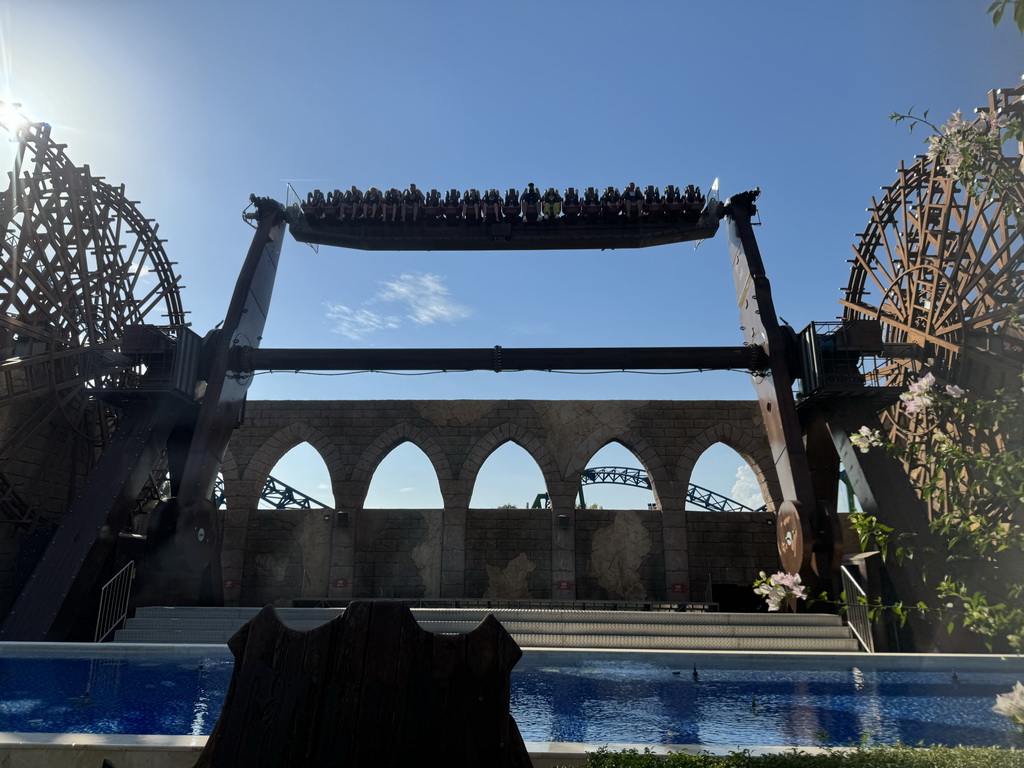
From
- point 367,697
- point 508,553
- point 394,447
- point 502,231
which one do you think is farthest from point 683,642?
point 394,447

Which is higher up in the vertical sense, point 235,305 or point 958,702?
point 235,305

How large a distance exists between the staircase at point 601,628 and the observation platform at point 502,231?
7.40 m

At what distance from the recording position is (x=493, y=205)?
14.1 metres

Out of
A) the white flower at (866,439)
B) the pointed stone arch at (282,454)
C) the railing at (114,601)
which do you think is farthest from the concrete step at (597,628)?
the pointed stone arch at (282,454)

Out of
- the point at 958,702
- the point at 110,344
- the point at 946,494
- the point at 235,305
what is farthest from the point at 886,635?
the point at 110,344

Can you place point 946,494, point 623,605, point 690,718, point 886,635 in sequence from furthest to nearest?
point 623,605 < point 886,635 < point 690,718 < point 946,494

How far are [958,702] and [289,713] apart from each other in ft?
21.5

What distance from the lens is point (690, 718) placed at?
5805 millimetres

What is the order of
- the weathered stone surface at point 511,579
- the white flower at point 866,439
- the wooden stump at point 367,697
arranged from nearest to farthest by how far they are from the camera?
the wooden stump at point 367,697
the white flower at point 866,439
the weathered stone surface at point 511,579

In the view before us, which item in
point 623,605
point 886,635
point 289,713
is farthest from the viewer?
point 623,605

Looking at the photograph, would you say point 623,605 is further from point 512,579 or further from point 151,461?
point 151,461

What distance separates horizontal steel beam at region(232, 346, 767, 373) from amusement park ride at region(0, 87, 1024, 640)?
28 mm

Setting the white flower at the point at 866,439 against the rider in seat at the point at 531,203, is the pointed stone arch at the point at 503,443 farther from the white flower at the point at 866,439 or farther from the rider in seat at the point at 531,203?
the white flower at the point at 866,439

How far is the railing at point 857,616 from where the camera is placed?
9171 mm
